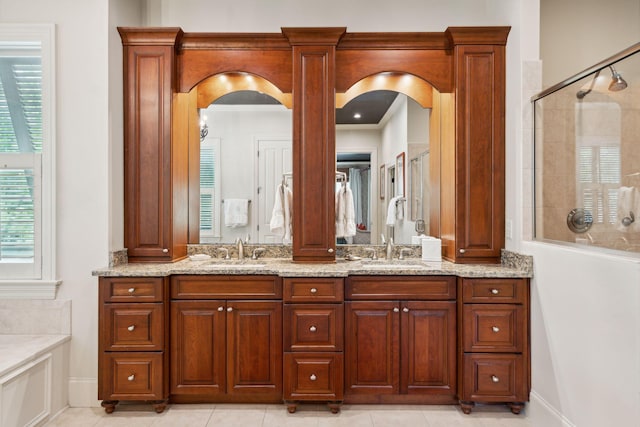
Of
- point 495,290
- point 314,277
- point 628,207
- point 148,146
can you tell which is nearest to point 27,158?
point 148,146

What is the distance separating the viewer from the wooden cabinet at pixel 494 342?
7.77 feet

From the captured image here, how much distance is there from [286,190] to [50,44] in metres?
1.82

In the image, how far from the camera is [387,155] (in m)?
2.97

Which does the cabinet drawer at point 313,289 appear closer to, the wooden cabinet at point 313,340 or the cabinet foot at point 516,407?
the wooden cabinet at point 313,340

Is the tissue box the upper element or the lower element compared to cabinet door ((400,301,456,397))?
upper

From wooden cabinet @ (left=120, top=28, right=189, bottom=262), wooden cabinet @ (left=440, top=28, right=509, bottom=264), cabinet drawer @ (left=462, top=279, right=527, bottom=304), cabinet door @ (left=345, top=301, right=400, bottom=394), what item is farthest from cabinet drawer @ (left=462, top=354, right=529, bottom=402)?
wooden cabinet @ (left=120, top=28, right=189, bottom=262)

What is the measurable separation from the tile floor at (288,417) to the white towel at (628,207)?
1.28 metres

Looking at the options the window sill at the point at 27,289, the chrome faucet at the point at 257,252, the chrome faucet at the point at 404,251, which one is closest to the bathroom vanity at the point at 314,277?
the chrome faucet at the point at 404,251

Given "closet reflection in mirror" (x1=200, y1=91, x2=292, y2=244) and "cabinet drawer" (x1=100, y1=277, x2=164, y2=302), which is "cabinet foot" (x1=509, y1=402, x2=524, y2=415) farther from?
"cabinet drawer" (x1=100, y1=277, x2=164, y2=302)

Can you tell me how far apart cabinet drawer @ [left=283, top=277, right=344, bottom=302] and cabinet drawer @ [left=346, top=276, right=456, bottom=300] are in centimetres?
8

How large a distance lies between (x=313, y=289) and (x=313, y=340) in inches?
12.4

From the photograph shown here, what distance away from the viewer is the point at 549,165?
7.97ft

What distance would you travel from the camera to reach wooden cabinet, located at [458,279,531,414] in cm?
237

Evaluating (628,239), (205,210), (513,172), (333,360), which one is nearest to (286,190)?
(205,210)
